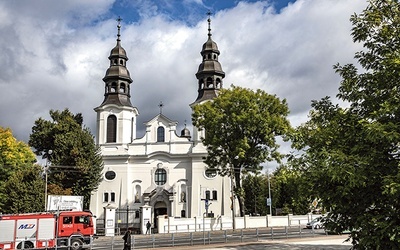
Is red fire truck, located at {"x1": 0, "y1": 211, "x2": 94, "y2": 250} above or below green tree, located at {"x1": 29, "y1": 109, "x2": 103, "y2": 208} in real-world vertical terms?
below

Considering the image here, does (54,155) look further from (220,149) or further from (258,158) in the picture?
(258,158)

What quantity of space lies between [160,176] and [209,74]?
15.2 meters

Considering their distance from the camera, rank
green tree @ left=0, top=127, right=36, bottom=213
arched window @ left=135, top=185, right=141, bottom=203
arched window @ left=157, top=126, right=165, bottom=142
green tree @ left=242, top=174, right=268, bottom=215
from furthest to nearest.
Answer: green tree @ left=242, top=174, right=268, bottom=215 < arched window @ left=157, top=126, right=165, bottom=142 < arched window @ left=135, top=185, right=141, bottom=203 < green tree @ left=0, top=127, right=36, bottom=213

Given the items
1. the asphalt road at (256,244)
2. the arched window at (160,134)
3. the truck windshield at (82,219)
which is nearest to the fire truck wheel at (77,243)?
the asphalt road at (256,244)

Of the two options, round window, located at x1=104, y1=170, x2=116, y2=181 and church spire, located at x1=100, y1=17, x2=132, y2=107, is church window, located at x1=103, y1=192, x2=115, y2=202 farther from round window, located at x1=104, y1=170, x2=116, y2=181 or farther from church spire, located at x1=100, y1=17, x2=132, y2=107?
church spire, located at x1=100, y1=17, x2=132, y2=107

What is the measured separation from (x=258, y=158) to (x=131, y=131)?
25551 mm

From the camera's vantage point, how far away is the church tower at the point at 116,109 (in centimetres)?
5553

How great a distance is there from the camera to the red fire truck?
24.0 meters

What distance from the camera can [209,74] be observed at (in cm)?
5366

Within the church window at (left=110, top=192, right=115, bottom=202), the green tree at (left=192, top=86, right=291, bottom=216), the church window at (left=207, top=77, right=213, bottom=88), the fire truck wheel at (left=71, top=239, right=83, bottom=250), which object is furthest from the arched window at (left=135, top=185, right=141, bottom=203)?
the fire truck wheel at (left=71, top=239, right=83, bottom=250)

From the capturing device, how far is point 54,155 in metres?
44.9

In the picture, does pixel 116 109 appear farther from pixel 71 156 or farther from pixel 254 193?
pixel 254 193

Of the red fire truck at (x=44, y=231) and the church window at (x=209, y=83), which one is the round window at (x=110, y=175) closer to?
the church window at (x=209, y=83)

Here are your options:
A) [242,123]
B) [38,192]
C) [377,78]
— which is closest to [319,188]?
[377,78]
